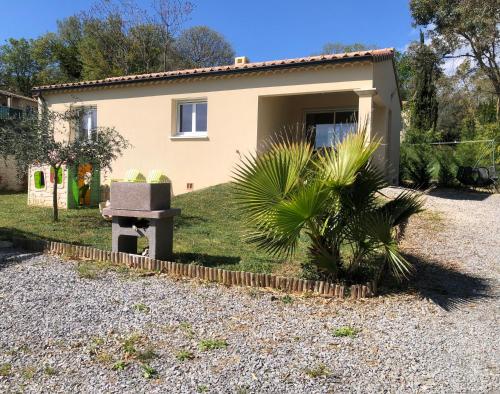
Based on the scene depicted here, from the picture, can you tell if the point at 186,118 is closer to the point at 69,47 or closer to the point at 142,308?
the point at 142,308

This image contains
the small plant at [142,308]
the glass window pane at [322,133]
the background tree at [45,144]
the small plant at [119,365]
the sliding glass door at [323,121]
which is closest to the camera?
the small plant at [119,365]

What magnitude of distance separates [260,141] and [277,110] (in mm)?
1736

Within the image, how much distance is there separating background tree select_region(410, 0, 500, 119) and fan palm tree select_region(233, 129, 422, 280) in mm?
19284

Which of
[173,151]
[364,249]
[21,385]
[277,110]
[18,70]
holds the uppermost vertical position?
[18,70]

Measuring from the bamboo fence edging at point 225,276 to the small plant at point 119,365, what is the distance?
2158 millimetres

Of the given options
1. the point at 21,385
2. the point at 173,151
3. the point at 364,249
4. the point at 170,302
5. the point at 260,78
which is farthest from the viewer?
the point at 173,151

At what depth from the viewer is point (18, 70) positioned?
4016 centimetres

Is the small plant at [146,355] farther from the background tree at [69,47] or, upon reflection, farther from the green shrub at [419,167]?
the background tree at [69,47]

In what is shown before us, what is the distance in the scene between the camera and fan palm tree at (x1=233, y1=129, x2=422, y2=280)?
4.80 metres

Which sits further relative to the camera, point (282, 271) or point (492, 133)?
point (492, 133)

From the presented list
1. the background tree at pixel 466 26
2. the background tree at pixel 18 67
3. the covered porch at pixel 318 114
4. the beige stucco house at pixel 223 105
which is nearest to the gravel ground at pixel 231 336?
the beige stucco house at pixel 223 105

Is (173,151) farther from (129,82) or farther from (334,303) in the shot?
(334,303)

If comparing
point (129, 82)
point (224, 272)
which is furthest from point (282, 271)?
point (129, 82)

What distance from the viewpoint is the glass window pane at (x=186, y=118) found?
14320mm
